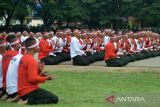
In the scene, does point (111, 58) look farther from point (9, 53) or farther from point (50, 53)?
point (9, 53)

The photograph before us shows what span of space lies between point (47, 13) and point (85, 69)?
80.4ft

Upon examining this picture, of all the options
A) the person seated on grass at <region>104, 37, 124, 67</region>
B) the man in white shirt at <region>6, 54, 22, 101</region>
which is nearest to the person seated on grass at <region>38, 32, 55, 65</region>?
the person seated on grass at <region>104, 37, 124, 67</region>

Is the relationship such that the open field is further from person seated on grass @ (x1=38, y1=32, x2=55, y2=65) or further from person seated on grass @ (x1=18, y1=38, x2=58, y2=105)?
person seated on grass @ (x1=38, y1=32, x2=55, y2=65)

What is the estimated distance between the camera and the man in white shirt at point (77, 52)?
2041 centimetres

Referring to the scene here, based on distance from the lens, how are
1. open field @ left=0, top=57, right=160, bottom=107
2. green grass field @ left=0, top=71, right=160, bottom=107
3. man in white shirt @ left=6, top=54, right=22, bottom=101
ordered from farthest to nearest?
1. green grass field @ left=0, top=71, right=160, bottom=107
2. open field @ left=0, top=57, right=160, bottom=107
3. man in white shirt @ left=6, top=54, right=22, bottom=101

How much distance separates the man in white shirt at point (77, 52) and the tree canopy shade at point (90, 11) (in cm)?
1966

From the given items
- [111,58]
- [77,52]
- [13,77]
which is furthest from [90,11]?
[13,77]

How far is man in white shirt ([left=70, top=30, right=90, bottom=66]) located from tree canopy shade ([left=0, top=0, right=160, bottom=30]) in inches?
774

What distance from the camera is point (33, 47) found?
33.9ft

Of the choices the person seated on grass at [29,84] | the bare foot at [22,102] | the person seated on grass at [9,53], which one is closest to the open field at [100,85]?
the bare foot at [22,102]

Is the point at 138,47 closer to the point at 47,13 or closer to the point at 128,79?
the point at 128,79

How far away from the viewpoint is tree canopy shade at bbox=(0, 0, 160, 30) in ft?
136

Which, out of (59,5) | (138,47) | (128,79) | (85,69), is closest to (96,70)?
(85,69)

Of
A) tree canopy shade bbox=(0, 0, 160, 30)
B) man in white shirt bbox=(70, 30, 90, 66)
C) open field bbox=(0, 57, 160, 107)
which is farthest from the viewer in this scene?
tree canopy shade bbox=(0, 0, 160, 30)
